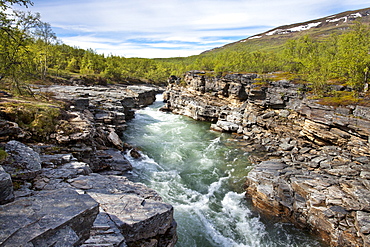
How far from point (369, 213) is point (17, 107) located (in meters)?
29.5

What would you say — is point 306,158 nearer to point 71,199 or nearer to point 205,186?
point 205,186

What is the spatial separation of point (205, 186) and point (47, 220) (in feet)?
55.9

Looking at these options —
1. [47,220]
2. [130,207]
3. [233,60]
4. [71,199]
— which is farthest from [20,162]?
[233,60]

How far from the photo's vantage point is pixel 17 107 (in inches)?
727

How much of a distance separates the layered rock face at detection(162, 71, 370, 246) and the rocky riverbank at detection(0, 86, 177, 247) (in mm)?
11364

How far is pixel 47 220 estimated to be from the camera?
20.0 ft

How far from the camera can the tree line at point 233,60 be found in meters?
14.1

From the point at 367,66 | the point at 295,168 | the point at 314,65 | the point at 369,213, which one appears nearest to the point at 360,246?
the point at 369,213

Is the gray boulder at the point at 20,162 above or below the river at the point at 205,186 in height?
above

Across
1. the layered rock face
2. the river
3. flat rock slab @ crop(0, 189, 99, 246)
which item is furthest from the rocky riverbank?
the layered rock face

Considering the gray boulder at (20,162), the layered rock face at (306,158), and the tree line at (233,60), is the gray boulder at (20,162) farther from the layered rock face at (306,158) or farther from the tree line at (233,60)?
the layered rock face at (306,158)

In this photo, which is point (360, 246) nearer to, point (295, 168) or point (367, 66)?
point (295, 168)

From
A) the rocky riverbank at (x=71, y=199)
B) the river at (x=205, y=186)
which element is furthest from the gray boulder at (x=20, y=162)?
the river at (x=205, y=186)

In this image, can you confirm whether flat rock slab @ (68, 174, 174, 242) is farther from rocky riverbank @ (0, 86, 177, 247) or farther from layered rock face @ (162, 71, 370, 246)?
layered rock face @ (162, 71, 370, 246)
